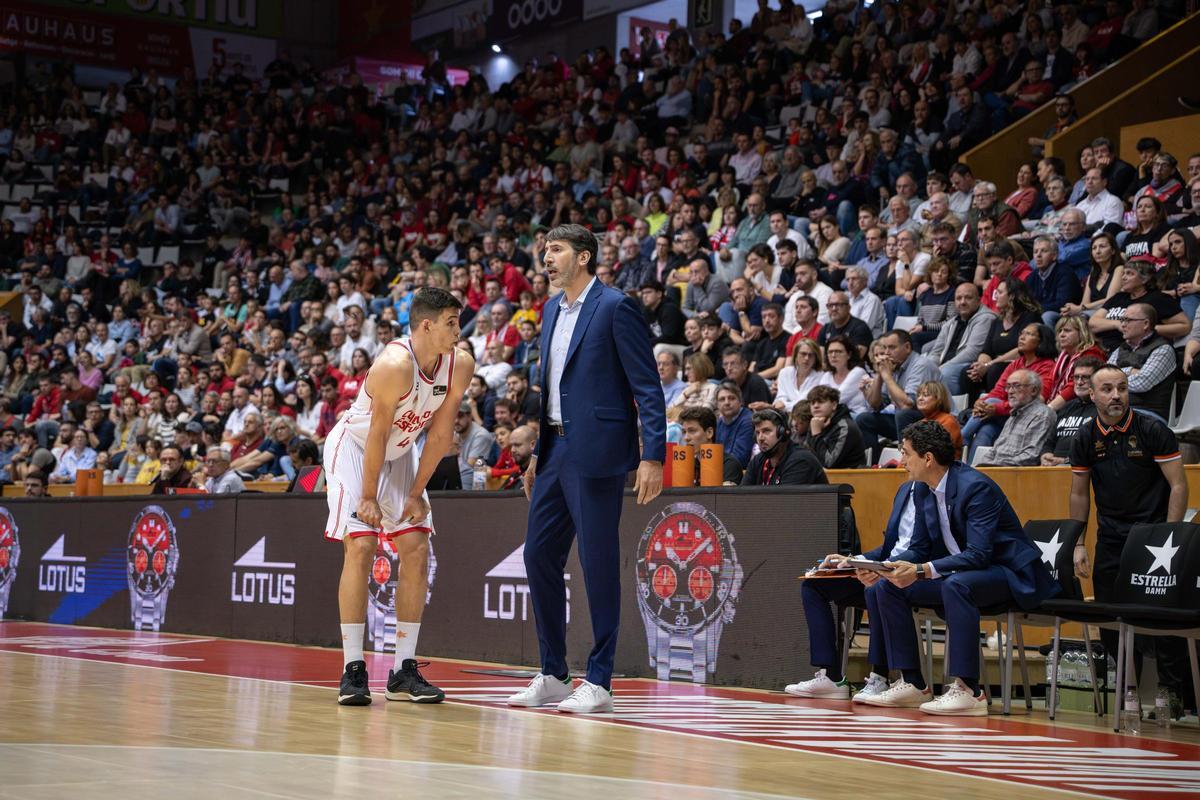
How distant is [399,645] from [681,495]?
2.11 m

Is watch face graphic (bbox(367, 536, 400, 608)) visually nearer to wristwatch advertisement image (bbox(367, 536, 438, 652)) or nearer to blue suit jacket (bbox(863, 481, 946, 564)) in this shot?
wristwatch advertisement image (bbox(367, 536, 438, 652))

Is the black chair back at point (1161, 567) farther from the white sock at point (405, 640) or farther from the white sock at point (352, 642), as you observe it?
the white sock at point (352, 642)

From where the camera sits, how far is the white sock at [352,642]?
5793 mm

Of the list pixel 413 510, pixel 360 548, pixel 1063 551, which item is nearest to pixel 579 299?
pixel 413 510

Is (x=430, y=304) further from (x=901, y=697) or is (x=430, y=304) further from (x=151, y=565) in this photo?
(x=151, y=565)

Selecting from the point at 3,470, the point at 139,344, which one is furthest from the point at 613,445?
the point at 139,344

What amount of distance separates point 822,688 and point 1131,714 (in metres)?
1.37

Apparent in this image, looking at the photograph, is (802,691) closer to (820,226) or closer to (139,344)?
(820,226)

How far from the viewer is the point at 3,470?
17.2 m

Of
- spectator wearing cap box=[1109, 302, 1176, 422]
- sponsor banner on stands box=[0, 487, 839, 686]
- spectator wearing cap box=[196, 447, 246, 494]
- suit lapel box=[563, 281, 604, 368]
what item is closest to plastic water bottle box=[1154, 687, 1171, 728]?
sponsor banner on stands box=[0, 487, 839, 686]

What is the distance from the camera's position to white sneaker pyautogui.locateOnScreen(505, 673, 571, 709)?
19.1 ft

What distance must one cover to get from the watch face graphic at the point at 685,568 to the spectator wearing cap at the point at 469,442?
3.84 m

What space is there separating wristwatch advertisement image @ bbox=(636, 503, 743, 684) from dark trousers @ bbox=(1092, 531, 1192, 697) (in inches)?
70.4

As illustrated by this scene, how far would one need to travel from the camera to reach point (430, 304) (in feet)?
19.3
